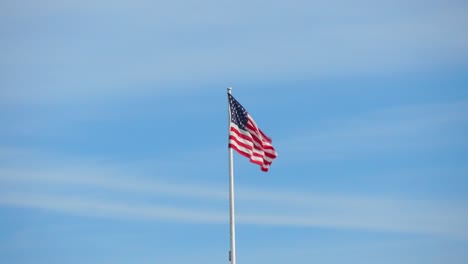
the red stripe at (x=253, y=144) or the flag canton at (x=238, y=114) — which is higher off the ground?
the flag canton at (x=238, y=114)

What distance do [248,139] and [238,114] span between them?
173cm

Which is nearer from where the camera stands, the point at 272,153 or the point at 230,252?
the point at 230,252

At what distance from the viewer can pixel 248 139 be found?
66.9 metres

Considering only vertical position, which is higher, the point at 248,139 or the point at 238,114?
the point at 238,114

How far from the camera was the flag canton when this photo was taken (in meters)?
66.1

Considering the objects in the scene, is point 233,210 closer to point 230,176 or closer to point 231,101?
point 230,176

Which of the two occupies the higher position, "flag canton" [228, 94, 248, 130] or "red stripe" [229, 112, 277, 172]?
"flag canton" [228, 94, 248, 130]

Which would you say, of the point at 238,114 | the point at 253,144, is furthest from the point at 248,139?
the point at 238,114

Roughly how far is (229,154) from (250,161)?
6.24ft

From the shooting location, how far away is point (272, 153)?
222 feet

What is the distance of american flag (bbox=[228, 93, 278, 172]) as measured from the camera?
2595 inches

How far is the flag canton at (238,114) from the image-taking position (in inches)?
2601

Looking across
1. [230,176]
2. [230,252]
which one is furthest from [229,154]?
[230,252]

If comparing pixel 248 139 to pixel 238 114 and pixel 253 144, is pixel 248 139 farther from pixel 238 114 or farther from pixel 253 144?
pixel 238 114
